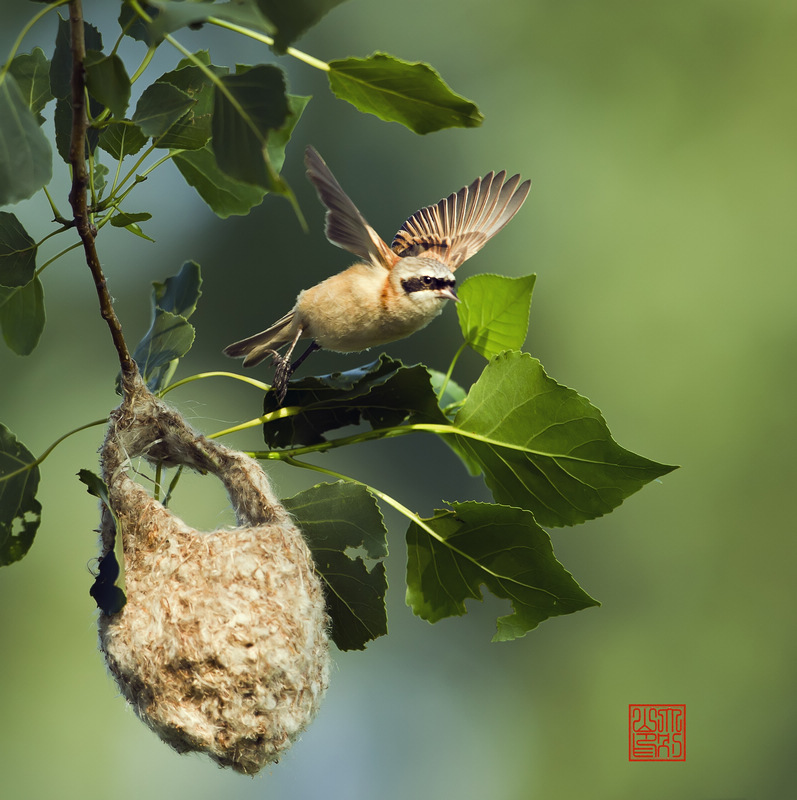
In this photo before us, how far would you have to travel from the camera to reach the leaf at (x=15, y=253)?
4.96ft

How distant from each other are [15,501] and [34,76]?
2.77 ft

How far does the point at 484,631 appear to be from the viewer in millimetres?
12125

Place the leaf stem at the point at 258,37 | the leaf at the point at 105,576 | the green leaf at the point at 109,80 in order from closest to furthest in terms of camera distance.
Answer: the leaf stem at the point at 258,37 < the green leaf at the point at 109,80 < the leaf at the point at 105,576

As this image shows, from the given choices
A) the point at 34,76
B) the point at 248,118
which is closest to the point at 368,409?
the point at 248,118

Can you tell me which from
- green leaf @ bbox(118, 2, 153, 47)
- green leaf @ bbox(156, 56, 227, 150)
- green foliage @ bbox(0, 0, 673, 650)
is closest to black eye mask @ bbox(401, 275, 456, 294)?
green foliage @ bbox(0, 0, 673, 650)

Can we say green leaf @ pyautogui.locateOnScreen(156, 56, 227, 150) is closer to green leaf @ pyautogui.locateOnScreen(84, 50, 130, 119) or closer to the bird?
green leaf @ pyautogui.locateOnScreen(84, 50, 130, 119)

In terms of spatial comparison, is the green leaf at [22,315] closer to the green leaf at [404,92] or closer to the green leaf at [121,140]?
the green leaf at [121,140]

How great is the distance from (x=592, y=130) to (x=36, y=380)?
9.29 meters

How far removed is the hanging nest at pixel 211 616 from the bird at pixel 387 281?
1.37 ft

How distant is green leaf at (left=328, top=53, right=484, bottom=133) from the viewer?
1224mm

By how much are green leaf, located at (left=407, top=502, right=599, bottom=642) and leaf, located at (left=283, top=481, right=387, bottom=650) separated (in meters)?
0.08

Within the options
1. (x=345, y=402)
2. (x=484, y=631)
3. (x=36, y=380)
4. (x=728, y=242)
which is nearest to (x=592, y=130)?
(x=728, y=242)

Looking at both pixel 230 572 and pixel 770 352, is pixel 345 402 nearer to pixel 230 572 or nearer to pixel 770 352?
→ pixel 230 572

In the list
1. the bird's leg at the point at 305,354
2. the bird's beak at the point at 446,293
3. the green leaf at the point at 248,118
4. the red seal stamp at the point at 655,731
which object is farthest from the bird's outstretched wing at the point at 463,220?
the red seal stamp at the point at 655,731
